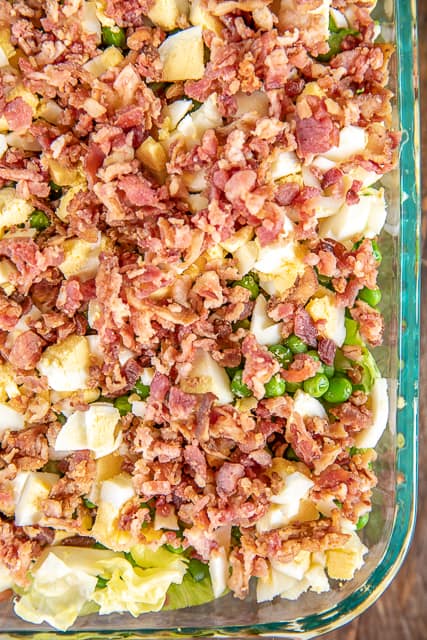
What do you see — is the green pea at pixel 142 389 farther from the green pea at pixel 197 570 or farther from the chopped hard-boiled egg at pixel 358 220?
the chopped hard-boiled egg at pixel 358 220

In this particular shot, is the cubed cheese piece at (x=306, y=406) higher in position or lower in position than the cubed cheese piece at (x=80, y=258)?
lower

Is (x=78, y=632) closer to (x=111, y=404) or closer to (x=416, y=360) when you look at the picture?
(x=111, y=404)

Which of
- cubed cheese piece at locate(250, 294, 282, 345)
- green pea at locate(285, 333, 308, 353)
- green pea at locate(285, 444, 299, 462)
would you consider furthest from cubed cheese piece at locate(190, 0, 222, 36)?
green pea at locate(285, 444, 299, 462)

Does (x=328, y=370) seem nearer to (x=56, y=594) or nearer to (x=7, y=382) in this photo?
(x=7, y=382)

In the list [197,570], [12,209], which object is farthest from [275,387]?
[12,209]

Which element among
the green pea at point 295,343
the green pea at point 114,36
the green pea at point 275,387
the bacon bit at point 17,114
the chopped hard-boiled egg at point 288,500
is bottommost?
the chopped hard-boiled egg at point 288,500

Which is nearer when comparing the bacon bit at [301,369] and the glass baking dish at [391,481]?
the bacon bit at [301,369]

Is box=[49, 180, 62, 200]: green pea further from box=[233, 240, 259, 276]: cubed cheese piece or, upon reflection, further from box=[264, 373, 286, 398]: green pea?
box=[264, 373, 286, 398]: green pea

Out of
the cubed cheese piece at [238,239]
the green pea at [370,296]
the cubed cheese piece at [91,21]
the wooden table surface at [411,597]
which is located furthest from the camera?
the wooden table surface at [411,597]

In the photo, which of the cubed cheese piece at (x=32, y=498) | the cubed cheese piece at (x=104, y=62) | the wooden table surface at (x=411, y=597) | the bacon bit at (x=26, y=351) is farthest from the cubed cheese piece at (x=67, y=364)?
the wooden table surface at (x=411, y=597)
